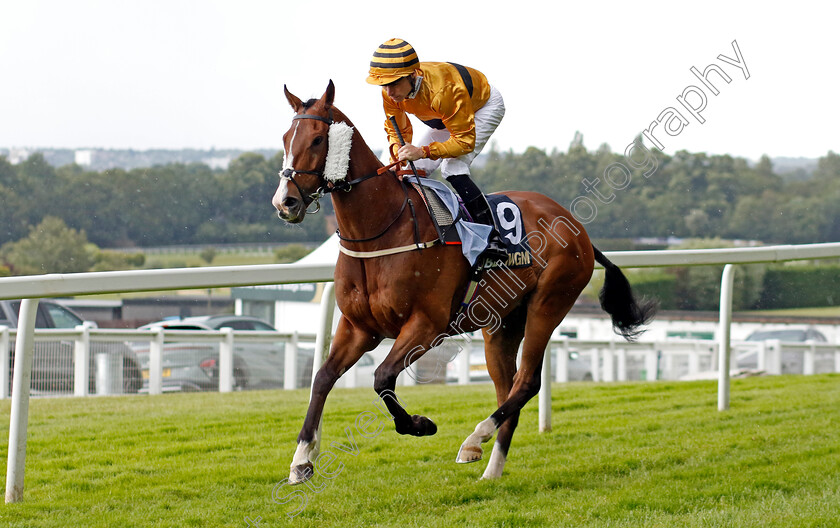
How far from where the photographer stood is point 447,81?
3881 millimetres

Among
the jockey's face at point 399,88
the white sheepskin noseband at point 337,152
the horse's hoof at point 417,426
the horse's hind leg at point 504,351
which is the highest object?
the jockey's face at point 399,88

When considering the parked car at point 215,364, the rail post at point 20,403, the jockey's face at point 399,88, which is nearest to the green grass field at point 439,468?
the rail post at point 20,403

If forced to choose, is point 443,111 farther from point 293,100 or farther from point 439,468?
point 439,468

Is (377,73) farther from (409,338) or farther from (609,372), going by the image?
(609,372)

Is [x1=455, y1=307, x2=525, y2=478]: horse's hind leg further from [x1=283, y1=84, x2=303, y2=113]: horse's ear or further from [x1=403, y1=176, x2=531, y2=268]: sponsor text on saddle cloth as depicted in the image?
[x1=283, y1=84, x2=303, y2=113]: horse's ear

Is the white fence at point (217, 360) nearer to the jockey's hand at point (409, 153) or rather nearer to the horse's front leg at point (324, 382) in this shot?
the horse's front leg at point (324, 382)

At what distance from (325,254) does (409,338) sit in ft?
28.5

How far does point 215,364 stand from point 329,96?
7.19 meters

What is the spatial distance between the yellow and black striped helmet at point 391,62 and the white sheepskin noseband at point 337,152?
303mm

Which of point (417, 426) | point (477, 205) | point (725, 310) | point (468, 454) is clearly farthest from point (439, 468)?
point (725, 310)

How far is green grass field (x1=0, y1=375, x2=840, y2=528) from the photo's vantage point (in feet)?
11.8

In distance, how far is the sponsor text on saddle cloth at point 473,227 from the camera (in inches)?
154

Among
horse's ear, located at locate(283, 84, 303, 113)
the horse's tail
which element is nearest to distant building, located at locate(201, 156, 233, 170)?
the horse's tail

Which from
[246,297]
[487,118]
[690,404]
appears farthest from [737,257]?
[246,297]
